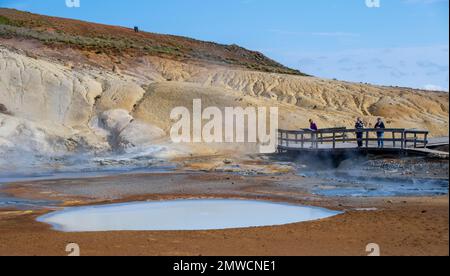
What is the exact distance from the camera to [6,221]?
1382cm

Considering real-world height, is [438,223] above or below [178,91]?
below

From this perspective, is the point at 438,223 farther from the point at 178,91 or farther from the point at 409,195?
the point at 178,91

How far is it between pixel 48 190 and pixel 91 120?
18.0 meters

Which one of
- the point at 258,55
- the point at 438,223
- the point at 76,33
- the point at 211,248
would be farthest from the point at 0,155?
the point at 258,55

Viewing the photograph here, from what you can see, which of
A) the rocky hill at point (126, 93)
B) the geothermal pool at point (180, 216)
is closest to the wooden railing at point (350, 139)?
the rocky hill at point (126, 93)

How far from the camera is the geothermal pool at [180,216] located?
492 inches

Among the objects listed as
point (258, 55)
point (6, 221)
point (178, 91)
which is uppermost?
point (258, 55)

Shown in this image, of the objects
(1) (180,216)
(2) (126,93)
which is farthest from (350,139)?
(2) (126,93)

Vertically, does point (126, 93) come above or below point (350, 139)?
above

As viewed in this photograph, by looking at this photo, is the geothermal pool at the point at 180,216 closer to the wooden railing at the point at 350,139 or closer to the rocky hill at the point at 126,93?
the wooden railing at the point at 350,139

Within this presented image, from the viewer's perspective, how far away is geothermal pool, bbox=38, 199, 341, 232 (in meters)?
12.5

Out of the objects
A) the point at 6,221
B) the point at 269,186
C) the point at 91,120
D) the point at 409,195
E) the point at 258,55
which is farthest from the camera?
the point at 258,55

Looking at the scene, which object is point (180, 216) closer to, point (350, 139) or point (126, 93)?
point (350, 139)

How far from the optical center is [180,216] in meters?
13.7
